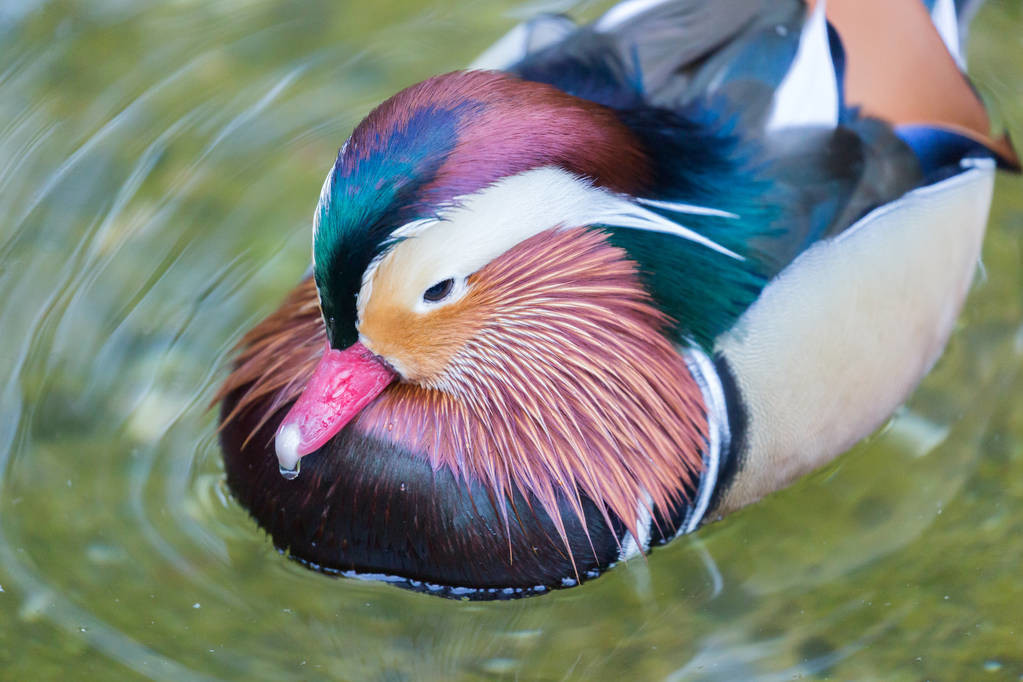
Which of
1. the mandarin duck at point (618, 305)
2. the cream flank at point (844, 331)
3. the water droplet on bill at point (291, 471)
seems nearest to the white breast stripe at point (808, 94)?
the mandarin duck at point (618, 305)

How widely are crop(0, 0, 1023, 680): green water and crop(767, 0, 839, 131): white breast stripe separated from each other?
74 cm

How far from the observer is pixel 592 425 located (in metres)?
2.08

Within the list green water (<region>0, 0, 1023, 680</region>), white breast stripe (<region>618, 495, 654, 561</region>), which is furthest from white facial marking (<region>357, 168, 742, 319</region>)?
green water (<region>0, 0, 1023, 680</region>)

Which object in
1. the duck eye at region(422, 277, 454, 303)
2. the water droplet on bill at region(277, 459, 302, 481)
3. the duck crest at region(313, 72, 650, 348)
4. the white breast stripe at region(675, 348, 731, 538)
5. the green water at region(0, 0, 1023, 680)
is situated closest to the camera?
the duck crest at region(313, 72, 650, 348)

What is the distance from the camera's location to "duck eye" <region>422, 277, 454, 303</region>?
1.77 m

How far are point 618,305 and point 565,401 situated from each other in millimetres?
190

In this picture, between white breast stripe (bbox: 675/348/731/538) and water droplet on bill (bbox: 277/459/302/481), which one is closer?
water droplet on bill (bbox: 277/459/302/481)

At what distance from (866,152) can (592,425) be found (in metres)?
0.70

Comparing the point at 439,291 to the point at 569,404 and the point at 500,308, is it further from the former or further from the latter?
the point at 569,404

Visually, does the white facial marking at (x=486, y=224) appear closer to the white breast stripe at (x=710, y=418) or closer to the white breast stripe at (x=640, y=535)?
the white breast stripe at (x=710, y=418)

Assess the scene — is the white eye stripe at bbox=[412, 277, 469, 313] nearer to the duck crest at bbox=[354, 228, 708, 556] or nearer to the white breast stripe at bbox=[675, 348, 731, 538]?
the duck crest at bbox=[354, 228, 708, 556]

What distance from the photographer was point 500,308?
193 cm

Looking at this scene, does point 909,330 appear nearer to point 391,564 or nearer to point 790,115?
point 790,115

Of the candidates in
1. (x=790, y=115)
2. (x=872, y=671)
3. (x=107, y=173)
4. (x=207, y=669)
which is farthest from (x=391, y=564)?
(x=107, y=173)
